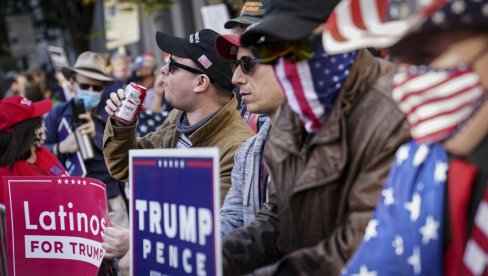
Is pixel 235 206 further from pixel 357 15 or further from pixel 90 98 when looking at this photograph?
pixel 90 98

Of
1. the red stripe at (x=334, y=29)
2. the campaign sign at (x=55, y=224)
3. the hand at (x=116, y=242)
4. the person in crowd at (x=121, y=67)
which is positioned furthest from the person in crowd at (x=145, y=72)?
the red stripe at (x=334, y=29)

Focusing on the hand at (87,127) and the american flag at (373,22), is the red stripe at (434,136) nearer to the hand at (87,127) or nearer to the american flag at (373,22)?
the american flag at (373,22)

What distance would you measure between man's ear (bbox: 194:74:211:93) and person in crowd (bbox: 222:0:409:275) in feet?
6.29

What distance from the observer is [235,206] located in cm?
443

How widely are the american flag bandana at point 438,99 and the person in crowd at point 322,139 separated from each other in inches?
28.8

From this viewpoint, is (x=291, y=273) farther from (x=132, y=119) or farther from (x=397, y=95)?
(x=132, y=119)

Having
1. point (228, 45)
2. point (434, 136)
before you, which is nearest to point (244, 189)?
point (228, 45)

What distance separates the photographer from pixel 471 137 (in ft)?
7.48

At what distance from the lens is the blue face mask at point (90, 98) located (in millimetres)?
8768

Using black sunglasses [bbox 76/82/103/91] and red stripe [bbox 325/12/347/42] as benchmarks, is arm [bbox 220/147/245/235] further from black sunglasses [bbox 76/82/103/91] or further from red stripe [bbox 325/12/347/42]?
black sunglasses [bbox 76/82/103/91]

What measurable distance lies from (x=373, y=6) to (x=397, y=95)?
1.18 ft

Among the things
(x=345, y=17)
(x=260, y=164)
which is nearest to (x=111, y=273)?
(x=260, y=164)

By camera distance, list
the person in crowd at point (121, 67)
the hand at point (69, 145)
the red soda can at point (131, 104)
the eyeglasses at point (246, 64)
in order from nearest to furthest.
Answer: the eyeglasses at point (246, 64) < the red soda can at point (131, 104) < the hand at point (69, 145) < the person in crowd at point (121, 67)

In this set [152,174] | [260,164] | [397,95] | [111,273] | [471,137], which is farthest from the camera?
[111,273]
